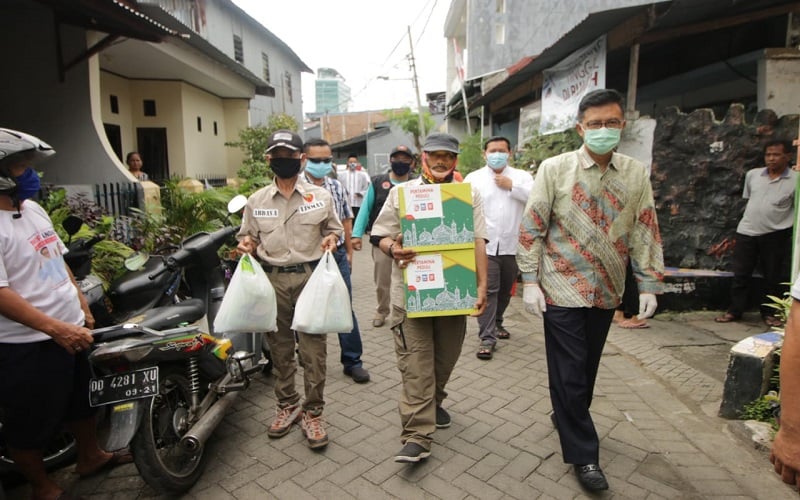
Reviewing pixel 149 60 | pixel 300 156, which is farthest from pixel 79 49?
pixel 300 156

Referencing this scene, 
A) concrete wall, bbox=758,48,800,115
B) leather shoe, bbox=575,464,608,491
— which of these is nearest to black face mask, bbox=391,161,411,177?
leather shoe, bbox=575,464,608,491

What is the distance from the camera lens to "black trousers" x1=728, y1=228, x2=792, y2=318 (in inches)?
215

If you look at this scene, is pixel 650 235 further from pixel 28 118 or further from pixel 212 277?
pixel 28 118

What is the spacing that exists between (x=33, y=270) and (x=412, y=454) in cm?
213

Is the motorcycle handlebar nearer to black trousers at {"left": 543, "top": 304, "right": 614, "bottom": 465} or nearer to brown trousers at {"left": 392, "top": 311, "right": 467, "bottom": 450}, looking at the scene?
brown trousers at {"left": 392, "top": 311, "right": 467, "bottom": 450}

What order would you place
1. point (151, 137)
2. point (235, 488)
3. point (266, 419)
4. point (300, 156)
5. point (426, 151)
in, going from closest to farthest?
point (235, 488), point (426, 151), point (300, 156), point (266, 419), point (151, 137)

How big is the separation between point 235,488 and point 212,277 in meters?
1.74

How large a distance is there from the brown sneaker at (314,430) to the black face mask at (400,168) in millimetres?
2595

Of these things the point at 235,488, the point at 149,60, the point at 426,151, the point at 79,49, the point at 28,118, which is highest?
the point at 149,60

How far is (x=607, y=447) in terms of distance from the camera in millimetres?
3225

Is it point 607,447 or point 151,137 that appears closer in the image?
point 607,447

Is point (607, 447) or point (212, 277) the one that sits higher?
point (212, 277)

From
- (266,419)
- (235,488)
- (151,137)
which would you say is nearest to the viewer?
(235,488)

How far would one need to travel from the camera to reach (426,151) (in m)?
3.12
